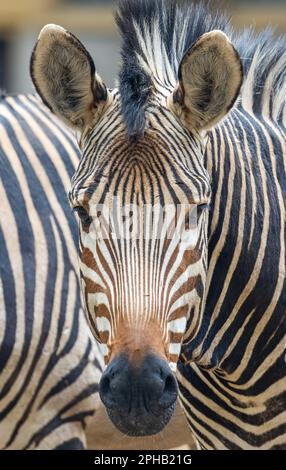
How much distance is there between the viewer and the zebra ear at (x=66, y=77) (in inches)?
158

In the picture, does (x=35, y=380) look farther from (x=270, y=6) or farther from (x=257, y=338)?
(x=270, y=6)

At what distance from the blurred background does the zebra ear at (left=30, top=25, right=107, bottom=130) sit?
18.2m

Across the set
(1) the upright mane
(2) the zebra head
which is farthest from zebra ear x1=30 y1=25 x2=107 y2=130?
(1) the upright mane

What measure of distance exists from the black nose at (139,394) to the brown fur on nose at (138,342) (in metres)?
0.02

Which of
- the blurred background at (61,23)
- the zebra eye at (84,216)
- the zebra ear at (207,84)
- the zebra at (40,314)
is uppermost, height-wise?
the blurred background at (61,23)

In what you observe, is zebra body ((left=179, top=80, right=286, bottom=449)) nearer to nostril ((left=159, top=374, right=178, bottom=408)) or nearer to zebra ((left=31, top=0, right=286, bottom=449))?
zebra ((left=31, top=0, right=286, bottom=449))

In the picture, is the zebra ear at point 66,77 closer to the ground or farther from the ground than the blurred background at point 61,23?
closer to the ground

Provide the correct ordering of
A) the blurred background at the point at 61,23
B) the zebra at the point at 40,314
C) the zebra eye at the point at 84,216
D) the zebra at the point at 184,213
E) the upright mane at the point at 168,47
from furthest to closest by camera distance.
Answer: the blurred background at the point at 61,23
the zebra at the point at 40,314
the upright mane at the point at 168,47
the zebra eye at the point at 84,216
the zebra at the point at 184,213

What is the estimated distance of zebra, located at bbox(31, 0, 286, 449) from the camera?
363cm

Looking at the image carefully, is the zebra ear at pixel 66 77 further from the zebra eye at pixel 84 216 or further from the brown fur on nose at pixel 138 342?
the brown fur on nose at pixel 138 342

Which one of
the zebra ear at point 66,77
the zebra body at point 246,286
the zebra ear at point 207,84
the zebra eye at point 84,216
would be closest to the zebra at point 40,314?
the zebra body at point 246,286

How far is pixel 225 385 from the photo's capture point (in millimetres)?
4438
